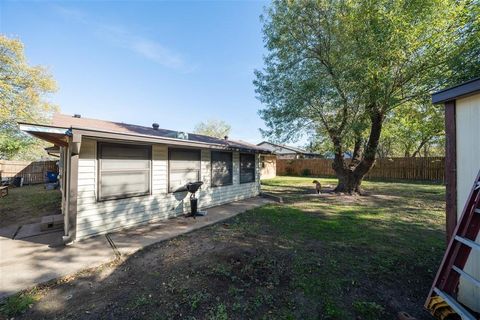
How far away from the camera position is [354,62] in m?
6.71

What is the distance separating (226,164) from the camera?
7688mm

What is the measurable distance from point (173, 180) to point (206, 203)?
5.18 ft

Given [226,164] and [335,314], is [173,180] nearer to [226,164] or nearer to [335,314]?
[226,164]

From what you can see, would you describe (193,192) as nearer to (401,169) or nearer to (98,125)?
(98,125)

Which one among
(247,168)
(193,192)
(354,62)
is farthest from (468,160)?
(247,168)

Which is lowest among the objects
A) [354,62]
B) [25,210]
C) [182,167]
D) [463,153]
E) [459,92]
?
[25,210]

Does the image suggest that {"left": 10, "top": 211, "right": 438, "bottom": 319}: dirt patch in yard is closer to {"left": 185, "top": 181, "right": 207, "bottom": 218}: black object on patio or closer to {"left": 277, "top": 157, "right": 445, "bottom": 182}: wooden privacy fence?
{"left": 185, "top": 181, "right": 207, "bottom": 218}: black object on patio

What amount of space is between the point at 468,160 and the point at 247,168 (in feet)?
22.8

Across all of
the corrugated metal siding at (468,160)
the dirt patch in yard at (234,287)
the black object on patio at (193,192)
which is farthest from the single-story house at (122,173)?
the corrugated metal siding at (468,160)

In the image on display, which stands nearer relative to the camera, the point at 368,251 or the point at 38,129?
the point at 38,129

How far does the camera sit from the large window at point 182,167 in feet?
19.1

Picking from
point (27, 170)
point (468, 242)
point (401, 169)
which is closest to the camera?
point (468, 242)

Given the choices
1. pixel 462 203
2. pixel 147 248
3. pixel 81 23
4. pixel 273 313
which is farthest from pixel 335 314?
pixel 81 23

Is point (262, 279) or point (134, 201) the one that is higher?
point (134, 201)
